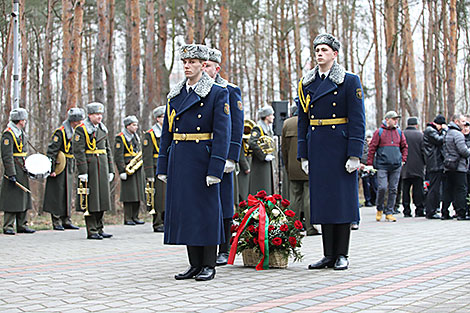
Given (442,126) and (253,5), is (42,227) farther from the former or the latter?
(253,5)

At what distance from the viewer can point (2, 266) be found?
24.2 ft

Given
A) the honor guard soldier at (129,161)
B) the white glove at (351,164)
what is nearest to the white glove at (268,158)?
the honor guard soldier at (129,161)

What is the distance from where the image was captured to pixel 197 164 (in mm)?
6062

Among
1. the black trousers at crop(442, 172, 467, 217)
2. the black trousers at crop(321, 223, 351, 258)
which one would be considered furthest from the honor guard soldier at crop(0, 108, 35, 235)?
the black trousers at crop(442, 172, 467, 217)

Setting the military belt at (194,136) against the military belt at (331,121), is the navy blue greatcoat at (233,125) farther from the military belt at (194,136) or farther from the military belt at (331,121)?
the military belt at (331,121)

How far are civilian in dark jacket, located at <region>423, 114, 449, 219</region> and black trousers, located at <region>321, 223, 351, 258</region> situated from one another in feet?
23.7

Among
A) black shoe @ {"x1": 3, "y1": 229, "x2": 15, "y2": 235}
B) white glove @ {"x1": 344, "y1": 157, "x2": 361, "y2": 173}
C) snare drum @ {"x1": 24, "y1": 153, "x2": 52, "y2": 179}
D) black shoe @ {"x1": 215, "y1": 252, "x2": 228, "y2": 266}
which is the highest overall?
snare drum @ {"x1": 24, "y1": 153, "x2": 52, "y2": 179}

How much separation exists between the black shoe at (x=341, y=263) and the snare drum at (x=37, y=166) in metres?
6.39

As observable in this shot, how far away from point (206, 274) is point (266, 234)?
3.26ft

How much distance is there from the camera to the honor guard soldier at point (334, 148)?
21.4 ft

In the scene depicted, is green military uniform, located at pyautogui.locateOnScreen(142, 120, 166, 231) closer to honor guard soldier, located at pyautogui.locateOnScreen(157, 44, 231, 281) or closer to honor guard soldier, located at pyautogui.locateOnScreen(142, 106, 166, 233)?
honor guard soldier, located at pyautogui.locateOnScreen(142, 106, 166, 233)

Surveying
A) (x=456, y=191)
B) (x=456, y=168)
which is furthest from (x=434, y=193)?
(x=456, y=168)

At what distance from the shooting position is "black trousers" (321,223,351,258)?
6691 millimetres

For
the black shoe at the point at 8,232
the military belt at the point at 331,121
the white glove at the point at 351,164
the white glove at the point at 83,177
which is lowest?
the black shoe at the point at 8,232
